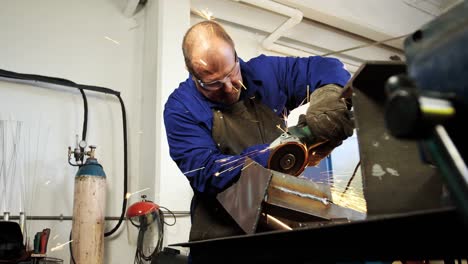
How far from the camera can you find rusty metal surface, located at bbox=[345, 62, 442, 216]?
0.71 m

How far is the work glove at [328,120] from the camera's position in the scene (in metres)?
1.18

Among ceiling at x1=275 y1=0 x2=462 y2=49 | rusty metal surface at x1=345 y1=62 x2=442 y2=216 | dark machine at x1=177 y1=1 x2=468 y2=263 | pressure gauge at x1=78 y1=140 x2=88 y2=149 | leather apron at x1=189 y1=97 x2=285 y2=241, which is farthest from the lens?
ceiling at x1=275 y1=0 x2=462 y2=49

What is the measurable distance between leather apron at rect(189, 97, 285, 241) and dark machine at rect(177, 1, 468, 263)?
14.0 inches

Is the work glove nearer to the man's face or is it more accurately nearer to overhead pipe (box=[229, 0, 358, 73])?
the man's face

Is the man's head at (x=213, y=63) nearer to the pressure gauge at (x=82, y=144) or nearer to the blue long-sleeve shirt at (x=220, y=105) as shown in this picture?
the blue long-sleeve shirt at (x=220, y=105)

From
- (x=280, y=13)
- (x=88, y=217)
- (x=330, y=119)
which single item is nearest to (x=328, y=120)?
(x=330, y=119)

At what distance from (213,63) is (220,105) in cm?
19

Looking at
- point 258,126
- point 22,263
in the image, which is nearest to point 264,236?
point 258,126

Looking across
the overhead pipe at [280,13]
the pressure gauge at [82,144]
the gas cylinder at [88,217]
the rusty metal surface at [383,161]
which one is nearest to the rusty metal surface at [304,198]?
the rusty metal surface at [383,161]

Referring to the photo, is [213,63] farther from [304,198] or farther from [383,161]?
[383,161]

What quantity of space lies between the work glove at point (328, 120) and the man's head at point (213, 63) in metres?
0.41

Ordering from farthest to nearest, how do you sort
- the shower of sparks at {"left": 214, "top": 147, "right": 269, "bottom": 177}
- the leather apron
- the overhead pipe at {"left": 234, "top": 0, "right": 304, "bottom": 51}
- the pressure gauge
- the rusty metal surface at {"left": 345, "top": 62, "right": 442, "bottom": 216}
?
the overhead pipe at {"left": 234, "top": 0, "right": 304, "bottom": 51}
the pressure gauge
the leather apron
the shower of sparks at {"left": 214, "top": 147, "right": 269, "bottom": 177}
the rusty metal surface at {"left": 345, "top": 62, "right": 442, "bottom": 216}

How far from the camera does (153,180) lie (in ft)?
8.52

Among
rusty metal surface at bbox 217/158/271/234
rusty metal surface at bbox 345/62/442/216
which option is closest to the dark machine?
rusty metal surface at bbox 345/62/442/216
